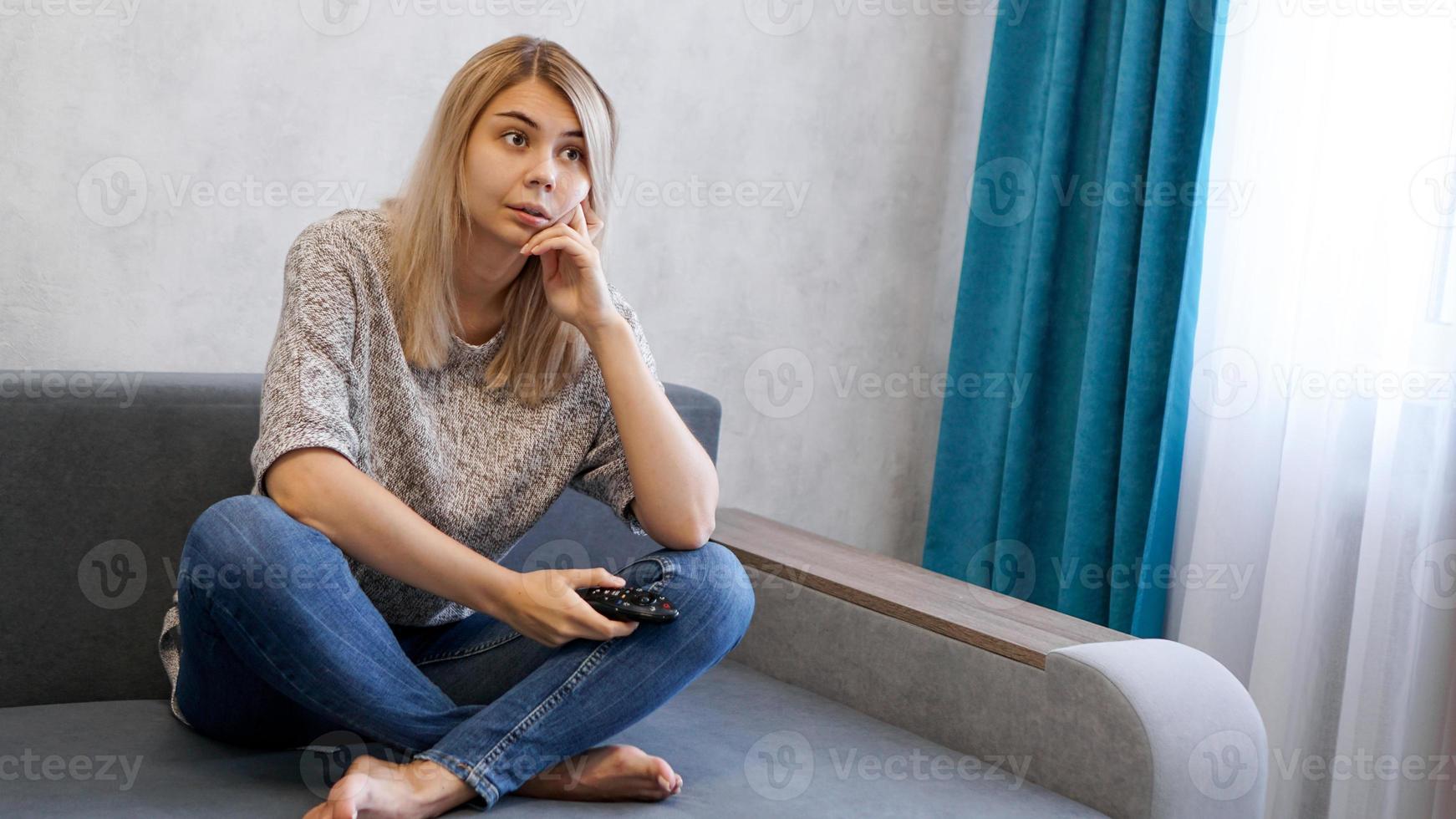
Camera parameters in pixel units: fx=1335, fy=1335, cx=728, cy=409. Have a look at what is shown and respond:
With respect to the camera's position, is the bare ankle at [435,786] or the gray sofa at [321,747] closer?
the bare ankle at [435,786]

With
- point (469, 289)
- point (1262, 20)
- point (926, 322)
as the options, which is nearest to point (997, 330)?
point (926, 322)

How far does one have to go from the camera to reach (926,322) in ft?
9.07

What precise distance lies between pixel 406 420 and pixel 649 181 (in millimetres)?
937

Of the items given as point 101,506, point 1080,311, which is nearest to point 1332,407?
point 1080,311

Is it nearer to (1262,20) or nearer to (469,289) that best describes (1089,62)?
(1262,20)

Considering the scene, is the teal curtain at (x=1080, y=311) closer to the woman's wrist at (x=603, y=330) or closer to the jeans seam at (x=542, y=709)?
the woman's wrist at (x=603, y=330)

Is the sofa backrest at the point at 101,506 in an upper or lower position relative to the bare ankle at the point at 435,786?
upper

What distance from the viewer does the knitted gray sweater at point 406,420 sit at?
141cm

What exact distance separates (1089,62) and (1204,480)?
81 cm

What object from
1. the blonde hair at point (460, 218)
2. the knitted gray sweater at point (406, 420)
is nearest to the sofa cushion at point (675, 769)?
the knitted gray sweater at point (406, 420)

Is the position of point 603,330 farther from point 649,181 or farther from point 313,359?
point 649,181

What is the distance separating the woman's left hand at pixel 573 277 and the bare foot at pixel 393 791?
530 millimetres

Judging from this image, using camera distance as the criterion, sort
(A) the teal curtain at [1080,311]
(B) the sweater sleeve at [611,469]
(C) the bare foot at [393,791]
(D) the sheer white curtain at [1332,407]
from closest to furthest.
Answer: (C) the bare foot at [393,791] < (B) the sweater sleeve at [611,469] < (D) the sheer white curtain at [1332,407] < (A) the teal curtain at [1080,311]

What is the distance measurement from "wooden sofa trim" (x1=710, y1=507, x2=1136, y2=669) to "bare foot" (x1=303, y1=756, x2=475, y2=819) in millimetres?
662
